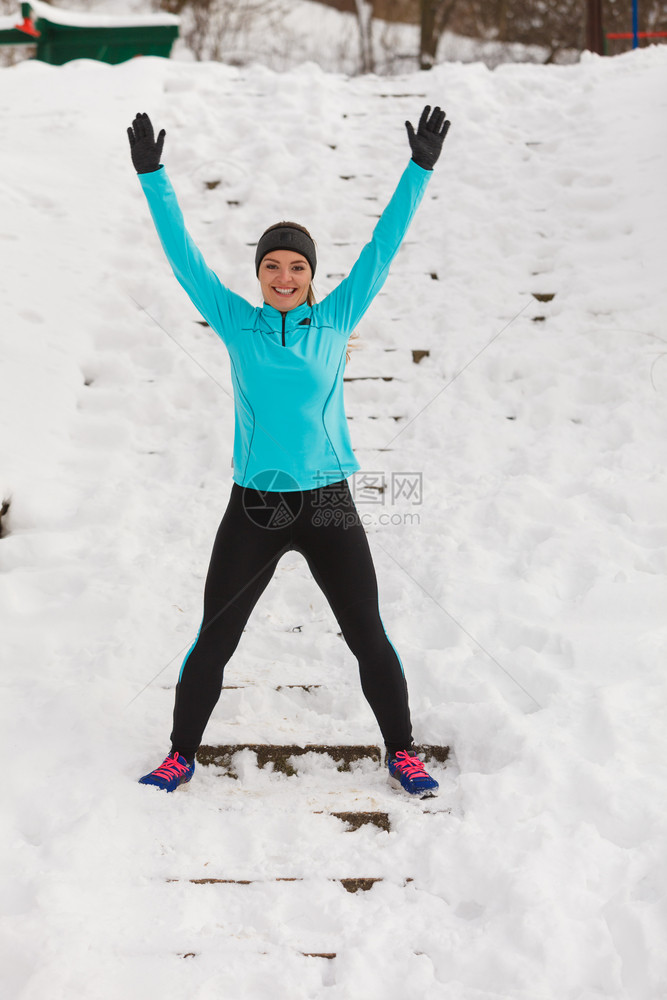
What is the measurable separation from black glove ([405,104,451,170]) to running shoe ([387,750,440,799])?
5.45 feet

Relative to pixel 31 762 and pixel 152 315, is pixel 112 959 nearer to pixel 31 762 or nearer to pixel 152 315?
pixel 31 762

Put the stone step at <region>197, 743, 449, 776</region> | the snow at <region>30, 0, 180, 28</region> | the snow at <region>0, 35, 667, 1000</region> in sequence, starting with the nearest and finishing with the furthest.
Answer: the snow at <region>0, 35, 667, 1000</region> → the stone step at <region>197, 743, 449, 776</region> → the snow at <region>30, 0, 180, 28</region>

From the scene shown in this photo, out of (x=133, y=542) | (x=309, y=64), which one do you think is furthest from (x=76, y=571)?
(x=309, y=64)

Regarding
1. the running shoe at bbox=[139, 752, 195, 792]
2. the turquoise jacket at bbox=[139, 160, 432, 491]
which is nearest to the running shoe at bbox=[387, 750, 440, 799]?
the running shoe at bbox=[139, 752, 195, 792]

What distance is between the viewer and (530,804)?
2133mm

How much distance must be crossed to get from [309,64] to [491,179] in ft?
7.45

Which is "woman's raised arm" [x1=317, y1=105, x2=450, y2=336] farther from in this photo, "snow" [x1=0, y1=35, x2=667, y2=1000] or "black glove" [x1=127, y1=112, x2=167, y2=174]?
"snow" [x1=0, y1=35, x2=667, y2=1000]

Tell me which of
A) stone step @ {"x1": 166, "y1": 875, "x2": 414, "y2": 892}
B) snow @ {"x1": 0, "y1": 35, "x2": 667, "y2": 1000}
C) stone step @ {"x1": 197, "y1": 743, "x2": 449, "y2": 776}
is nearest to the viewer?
snow @ {"x1": 0, "y1": 35, "x2": 667, "y2": 1000}

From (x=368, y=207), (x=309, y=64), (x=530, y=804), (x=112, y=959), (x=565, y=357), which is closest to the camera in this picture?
(x=112, y=959)

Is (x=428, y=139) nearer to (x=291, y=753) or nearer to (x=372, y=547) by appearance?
(x=372, y=547)

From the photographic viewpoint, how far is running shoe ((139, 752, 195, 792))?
227cm

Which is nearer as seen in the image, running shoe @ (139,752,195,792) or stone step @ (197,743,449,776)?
running shoe @ (139,752,195,792)

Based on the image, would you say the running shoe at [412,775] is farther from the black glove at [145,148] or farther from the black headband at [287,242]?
the black glove at [145,148]

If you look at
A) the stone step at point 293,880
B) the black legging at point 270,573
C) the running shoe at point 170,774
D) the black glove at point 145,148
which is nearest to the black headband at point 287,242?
the black glove at point 145,148
